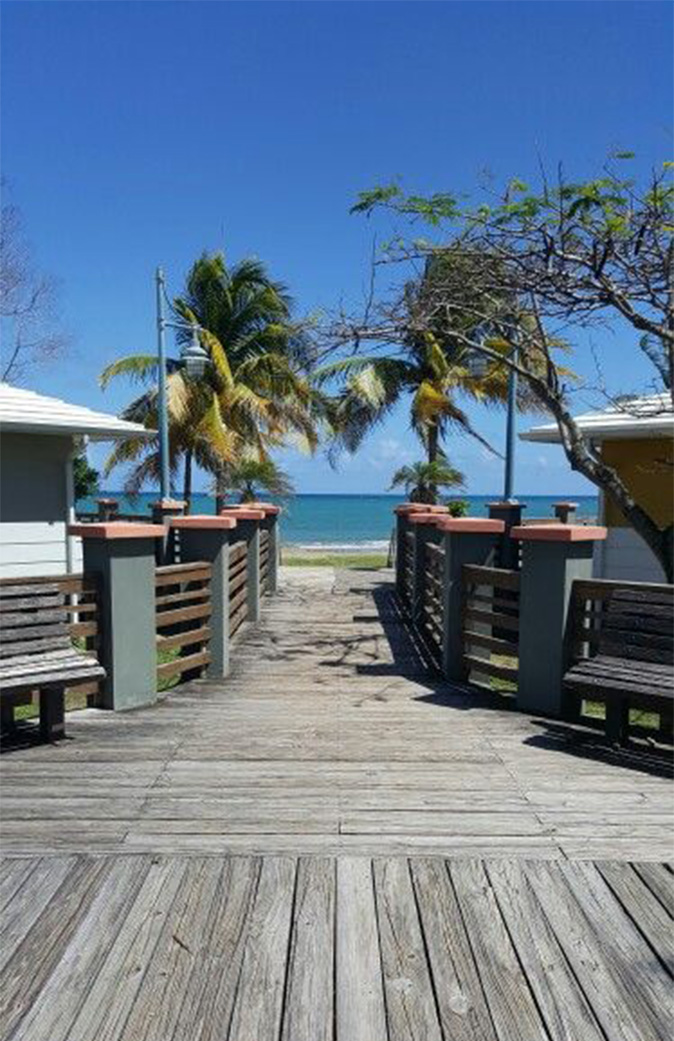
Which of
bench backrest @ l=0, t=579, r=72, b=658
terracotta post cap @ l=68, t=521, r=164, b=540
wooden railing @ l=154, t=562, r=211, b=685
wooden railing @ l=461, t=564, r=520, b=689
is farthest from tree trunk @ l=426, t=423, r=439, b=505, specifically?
bench backrest @ l=0, t=579, r=72, b=658

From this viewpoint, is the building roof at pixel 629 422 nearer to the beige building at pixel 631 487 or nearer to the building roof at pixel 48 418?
the beige building at pixel 631 487

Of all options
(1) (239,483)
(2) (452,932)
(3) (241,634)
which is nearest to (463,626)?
(3) (241,634)

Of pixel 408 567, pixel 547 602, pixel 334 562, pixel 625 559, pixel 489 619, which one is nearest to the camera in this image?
pixel 547 602

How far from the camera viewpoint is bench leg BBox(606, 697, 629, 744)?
477 cm

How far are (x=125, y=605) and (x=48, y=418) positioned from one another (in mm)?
4890

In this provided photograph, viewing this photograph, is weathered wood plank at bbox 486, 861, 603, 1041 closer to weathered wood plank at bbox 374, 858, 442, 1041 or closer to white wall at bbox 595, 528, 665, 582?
weathered wood plank at bbox 374, 858, 442, 1041

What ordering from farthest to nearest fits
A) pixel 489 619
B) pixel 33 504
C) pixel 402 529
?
1. pixel 402 529
2. pixel 33 504
3. pixel 489 619

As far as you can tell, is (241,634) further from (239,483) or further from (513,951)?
(239,483)

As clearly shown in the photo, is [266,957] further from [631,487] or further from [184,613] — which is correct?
[631,487]

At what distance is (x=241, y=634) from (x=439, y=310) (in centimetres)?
444

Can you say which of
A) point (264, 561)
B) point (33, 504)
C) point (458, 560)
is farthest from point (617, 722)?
point (264, 561)

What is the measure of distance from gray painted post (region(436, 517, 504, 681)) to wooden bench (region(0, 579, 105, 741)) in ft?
10.6

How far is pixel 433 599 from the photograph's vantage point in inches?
340

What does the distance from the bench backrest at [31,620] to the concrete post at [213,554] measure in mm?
1936
